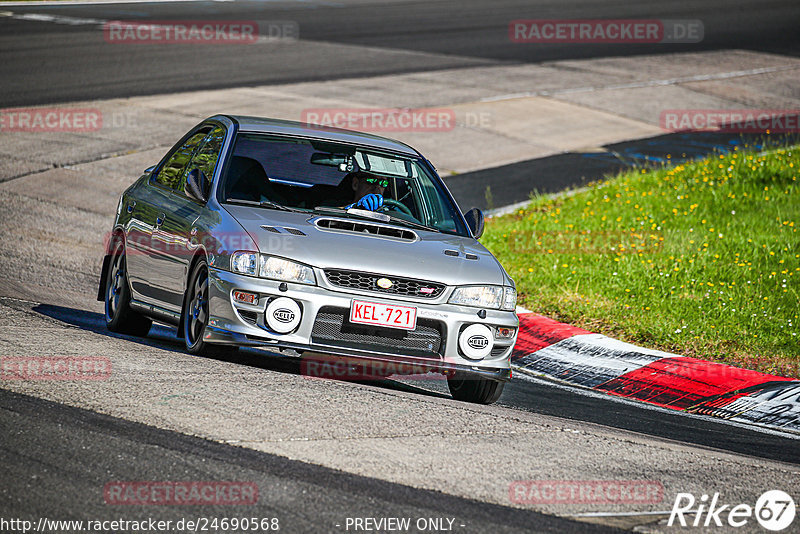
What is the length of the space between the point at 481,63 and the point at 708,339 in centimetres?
1736

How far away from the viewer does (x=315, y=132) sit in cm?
827

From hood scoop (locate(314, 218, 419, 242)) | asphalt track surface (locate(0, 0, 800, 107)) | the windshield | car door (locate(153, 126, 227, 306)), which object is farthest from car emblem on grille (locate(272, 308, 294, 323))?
asphalt track surface (locate(0, 0, 800, 107))

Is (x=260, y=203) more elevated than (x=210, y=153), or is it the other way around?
(x=210, y=153)

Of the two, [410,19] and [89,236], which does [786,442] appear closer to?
[89,236]

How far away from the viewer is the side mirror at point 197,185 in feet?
24.3

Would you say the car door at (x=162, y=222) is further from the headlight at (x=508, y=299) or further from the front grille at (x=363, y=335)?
the headlight at (x=508, y=299)

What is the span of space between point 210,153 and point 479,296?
234 cm

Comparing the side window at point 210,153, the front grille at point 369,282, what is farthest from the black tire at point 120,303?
the front grille at point 369,282

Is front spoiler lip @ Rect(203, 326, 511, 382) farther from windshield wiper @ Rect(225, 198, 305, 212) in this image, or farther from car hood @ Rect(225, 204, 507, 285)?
windshield wiper @ Rect(225, 198, 305, 212)

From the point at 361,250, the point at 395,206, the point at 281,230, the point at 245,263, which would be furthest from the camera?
the point at 395,206

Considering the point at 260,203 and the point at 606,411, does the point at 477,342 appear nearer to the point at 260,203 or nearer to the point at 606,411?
the point at 606,411

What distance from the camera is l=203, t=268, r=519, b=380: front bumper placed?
657 cm

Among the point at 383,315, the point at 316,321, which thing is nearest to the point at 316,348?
the point at 316,321

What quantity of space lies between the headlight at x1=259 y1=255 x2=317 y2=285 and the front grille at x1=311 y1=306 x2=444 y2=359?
0.22 m
